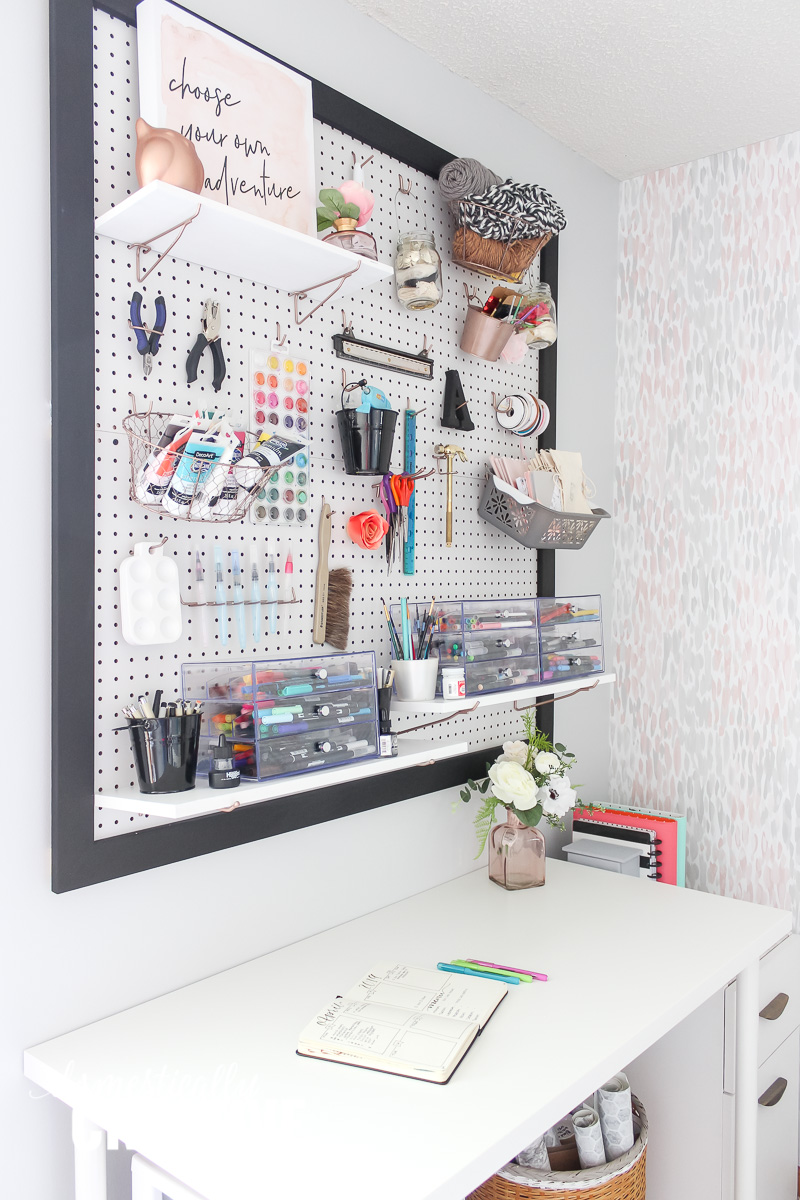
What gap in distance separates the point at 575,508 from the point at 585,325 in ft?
1.86

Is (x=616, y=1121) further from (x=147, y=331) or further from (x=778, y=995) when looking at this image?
(x=147, y=331)

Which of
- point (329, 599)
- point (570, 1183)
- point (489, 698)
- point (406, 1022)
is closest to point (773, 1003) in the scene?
point (570, 1183)

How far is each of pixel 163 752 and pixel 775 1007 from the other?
1.32 m

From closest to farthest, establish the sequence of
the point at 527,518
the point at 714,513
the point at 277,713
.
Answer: the point at 277,713 < the point at 527,518 < the point at 714,513

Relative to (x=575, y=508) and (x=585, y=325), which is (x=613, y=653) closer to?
(x=575, y=508)

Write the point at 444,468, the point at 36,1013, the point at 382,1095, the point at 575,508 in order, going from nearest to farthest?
the point at 382,1095
the point at 36,1013
the point at 444,468
the point at 575,508

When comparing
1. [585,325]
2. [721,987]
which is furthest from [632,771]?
[585,325]

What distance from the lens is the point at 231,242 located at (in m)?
1.28

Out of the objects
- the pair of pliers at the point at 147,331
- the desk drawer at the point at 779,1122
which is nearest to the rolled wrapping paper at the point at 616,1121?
the desk drawer at the point at 779,1122

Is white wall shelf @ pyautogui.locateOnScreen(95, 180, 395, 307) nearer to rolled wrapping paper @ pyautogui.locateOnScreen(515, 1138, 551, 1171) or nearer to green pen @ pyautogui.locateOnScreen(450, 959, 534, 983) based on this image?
green pen @ pyautogui.locateOnScreen(450, 959, 534, 983)

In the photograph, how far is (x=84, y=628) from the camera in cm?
120

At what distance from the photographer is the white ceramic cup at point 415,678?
1.61 m

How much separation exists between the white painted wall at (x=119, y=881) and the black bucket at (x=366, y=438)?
52cm

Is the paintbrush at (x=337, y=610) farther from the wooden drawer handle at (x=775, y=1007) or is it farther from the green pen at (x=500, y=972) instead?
the wooden drawer handle at (x=775, y=1007)
